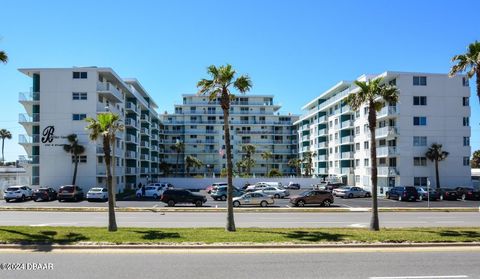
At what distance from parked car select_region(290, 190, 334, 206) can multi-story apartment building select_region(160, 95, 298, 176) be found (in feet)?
216

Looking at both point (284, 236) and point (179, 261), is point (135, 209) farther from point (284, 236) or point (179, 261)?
point (179, 261)

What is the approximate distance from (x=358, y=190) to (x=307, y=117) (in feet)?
148

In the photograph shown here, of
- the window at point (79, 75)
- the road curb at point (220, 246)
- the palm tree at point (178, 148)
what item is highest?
the window at point (79, 75)

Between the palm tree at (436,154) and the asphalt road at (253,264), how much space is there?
1744 inches

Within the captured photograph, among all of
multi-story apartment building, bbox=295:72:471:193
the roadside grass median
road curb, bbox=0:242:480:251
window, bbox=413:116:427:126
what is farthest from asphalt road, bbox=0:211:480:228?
window, bbox=413:116:427:126

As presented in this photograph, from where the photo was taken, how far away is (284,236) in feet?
53.5

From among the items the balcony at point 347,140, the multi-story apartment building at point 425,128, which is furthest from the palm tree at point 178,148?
the multi-story apartment building at point 425,128

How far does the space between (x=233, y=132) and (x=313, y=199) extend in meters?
70.1

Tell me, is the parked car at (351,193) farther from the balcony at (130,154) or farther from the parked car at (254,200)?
the balcony at (130,154)

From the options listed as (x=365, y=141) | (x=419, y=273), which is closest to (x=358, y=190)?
(x=365, y=141)

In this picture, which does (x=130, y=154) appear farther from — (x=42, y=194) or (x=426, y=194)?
(x=426, y=194)

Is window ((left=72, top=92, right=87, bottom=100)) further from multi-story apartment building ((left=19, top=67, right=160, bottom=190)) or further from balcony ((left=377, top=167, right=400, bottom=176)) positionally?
balcony ((left=377, top=167, right=400, bottom=176))

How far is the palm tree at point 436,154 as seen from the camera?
54.2 metres

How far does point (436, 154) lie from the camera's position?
178 feet
